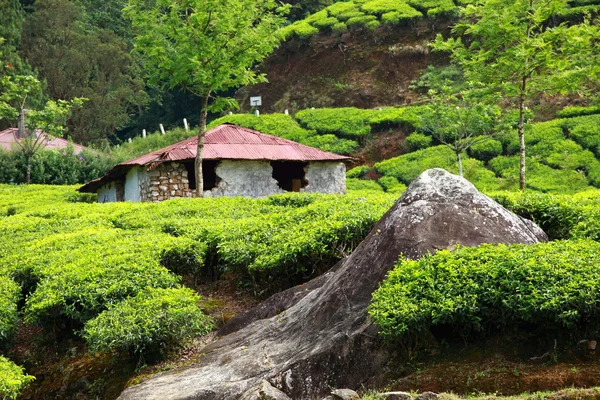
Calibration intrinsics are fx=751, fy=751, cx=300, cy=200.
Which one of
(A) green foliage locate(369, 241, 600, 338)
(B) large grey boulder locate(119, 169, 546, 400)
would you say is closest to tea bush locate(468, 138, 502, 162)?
(B) large grey boulder locate(119, 169, 546, 400)

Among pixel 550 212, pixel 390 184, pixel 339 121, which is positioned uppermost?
pixel 339 121

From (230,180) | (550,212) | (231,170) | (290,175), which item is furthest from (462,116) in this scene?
(550,212)

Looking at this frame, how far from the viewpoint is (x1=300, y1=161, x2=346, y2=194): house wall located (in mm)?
23984

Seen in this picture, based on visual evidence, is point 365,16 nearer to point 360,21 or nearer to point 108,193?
point 360,21

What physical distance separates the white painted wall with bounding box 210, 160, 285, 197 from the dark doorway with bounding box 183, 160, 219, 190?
0.23 m

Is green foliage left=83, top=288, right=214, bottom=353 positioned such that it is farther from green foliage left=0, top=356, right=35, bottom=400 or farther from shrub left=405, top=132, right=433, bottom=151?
shrub left=405, top=132, right=433, bottom=151

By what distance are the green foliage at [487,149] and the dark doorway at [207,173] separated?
13.0m

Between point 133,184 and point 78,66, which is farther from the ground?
point 78,66

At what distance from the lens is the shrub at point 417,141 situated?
112 feet

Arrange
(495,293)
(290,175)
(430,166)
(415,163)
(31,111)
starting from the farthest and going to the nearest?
1. (415,163)
2. (430,166)
3. (31,111)
4. (290,175)
5. (495,293)

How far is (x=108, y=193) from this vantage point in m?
26.3

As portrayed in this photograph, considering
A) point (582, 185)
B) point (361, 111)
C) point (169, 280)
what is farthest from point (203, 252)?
point (361, 111)

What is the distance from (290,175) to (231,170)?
7.98 feet

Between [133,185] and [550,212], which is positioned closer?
[550,212]
